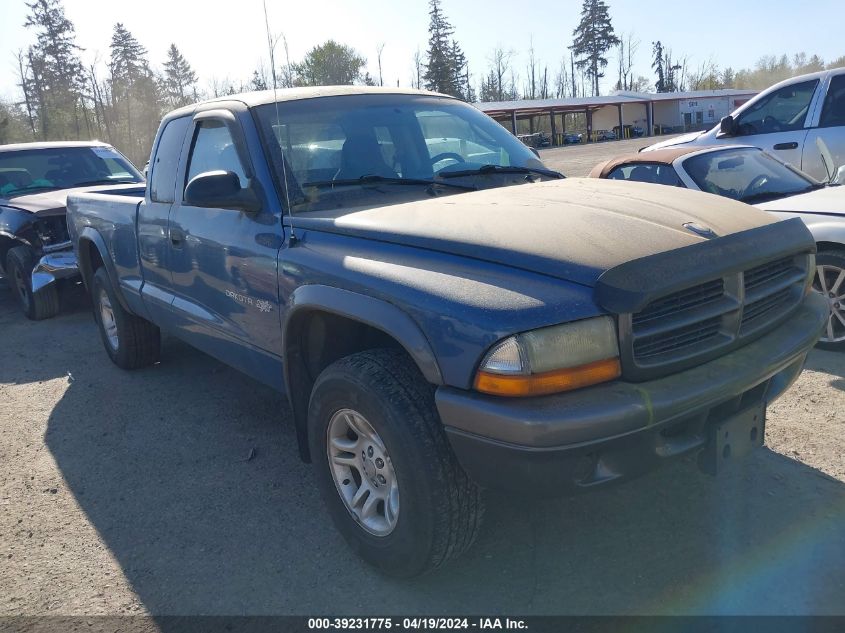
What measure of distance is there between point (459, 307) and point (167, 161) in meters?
2.96

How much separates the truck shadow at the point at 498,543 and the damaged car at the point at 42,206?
12.9ft

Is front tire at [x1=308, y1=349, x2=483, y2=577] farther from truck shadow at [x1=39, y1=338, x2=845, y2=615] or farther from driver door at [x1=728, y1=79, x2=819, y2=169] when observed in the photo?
driver door at [x1=728, y1=79, x2=819, y2=169]

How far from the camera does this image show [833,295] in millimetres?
4703

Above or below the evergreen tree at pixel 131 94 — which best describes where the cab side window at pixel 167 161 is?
below

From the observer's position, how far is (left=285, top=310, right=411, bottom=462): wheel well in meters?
3.03

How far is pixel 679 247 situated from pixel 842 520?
58.4 inches

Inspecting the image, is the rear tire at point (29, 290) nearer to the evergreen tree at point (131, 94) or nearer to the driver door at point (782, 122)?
the driver door at point (782, 122)

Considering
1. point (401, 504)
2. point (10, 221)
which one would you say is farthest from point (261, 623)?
point (10, 221)

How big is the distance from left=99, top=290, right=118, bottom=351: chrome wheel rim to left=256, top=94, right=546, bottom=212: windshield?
3032 millimetres

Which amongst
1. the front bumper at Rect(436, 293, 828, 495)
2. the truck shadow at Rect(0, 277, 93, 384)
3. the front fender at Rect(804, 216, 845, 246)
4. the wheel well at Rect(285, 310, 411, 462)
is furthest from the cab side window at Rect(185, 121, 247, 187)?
the front fender at Rect(804, 216, 845, 246)

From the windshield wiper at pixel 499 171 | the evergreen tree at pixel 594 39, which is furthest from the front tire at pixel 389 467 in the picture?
the evergreen tree at pixel 594 39

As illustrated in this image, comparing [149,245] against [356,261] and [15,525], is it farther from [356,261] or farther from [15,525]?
[356,261]

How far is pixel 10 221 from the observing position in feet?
25.1

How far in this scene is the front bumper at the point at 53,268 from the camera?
728 centimetres
